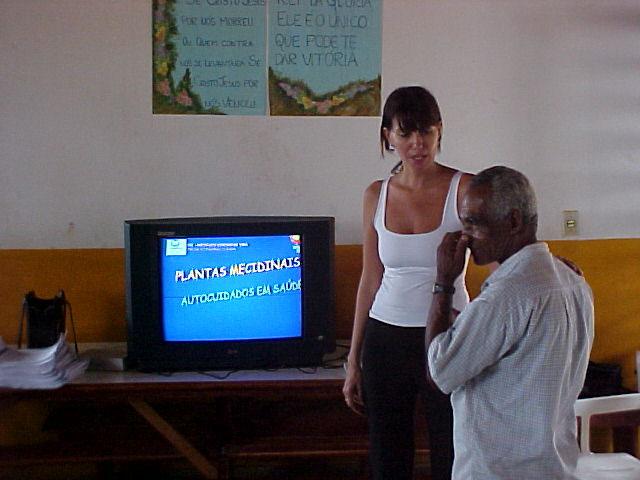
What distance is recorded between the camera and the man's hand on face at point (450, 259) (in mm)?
1599

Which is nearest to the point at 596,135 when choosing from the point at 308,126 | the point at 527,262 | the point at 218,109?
the point at 308,126

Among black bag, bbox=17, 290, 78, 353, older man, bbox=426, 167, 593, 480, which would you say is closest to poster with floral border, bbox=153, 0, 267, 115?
black bag, bbox=17, 290, 78, 353

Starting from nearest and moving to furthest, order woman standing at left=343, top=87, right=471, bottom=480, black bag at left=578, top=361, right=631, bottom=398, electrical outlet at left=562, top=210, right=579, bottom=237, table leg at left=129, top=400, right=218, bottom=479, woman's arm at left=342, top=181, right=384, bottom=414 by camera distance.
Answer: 1. woman standing at left=343, top=87, right=471, bottom=480
2. woman's arm at left=342, top=181, right=384, bottom=414
3. table leg at left=129, top=400, right=218, bottom=479
4. black bag at left=578, top=361, right=631, bottom=398
5. electrical outlet at left=562, top=210, right=579, bottom=237

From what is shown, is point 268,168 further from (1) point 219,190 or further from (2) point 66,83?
(2) point 66,83

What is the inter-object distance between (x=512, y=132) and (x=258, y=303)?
49.9 inches

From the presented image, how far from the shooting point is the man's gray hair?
1463mm

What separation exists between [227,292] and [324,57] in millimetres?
1021

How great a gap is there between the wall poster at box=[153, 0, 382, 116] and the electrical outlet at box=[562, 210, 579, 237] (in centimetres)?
93

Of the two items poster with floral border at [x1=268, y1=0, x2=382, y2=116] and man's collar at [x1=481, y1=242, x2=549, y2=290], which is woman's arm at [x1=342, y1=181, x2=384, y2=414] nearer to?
man's collar at [x1=481, y1=242, x2=549, y2=290]

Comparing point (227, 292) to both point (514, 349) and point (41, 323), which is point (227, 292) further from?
point (514, 349)

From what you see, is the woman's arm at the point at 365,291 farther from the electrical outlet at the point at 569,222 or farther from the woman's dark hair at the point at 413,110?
the electrical outlet at the point at 569,222

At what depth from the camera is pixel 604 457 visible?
2564 millimetres

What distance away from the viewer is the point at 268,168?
3.23 meters

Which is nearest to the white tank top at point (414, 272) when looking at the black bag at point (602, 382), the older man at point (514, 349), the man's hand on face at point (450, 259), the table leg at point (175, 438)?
the man's hand on face at point (450, 259)
